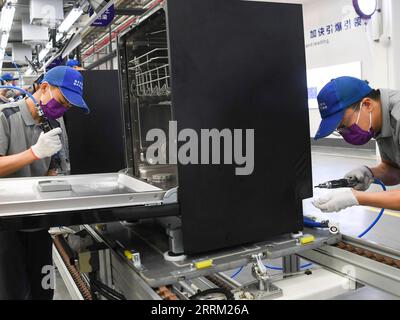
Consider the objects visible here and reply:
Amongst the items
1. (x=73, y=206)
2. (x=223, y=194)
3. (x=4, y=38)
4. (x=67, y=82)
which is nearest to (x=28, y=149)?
(x=67, y=82)

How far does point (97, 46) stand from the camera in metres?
9.76

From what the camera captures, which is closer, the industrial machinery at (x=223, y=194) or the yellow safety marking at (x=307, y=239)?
the industrial machinery at (x=223, y=194)

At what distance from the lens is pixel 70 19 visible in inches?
216

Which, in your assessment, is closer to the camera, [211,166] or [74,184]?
[211,166]

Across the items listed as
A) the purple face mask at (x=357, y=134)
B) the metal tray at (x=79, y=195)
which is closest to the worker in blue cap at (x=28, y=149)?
the metal tray at (x=79, y=195)

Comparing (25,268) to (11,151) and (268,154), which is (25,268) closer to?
(11,151)

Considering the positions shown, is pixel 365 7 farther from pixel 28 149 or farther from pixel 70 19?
pixel 28 149

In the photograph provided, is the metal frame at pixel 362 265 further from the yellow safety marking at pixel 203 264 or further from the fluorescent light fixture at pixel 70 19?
the fluorescent light fixture at pixel 70 19

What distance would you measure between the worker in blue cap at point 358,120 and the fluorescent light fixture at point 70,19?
4299 mm

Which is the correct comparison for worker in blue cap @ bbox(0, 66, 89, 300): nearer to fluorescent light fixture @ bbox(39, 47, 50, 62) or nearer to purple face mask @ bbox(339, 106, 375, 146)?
purple face mask @ bbox(339, 106, 375, 146)

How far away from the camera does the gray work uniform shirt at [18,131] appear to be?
5.78 ft

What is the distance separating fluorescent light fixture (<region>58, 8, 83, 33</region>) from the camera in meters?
5.08

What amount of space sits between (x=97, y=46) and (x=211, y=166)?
942 cm
